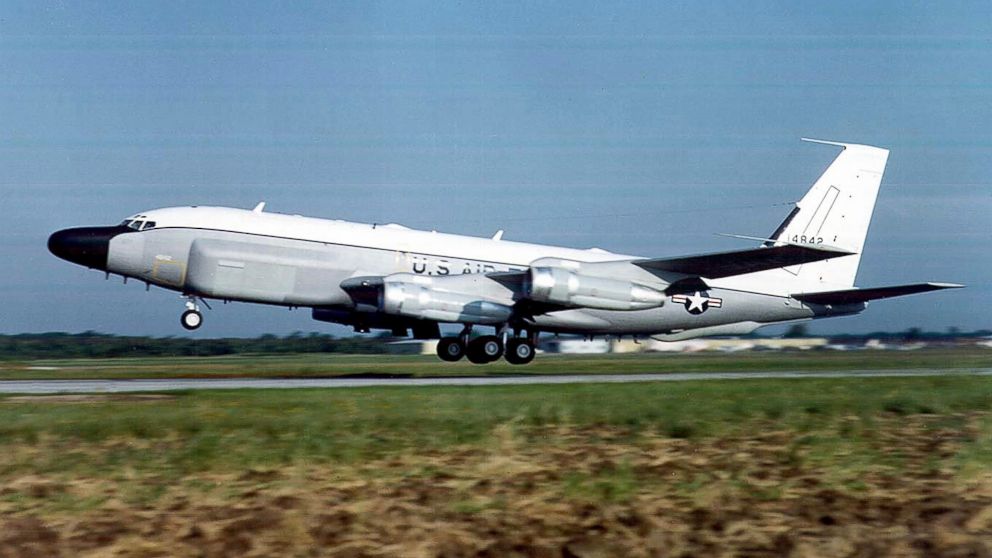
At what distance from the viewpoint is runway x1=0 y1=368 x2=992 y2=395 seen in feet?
75.5

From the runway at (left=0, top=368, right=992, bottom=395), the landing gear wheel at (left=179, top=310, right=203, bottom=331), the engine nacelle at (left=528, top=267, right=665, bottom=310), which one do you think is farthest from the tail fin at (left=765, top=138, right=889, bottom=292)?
the landing gear wheel at (left=179, top=310, right=203, bottom=331)

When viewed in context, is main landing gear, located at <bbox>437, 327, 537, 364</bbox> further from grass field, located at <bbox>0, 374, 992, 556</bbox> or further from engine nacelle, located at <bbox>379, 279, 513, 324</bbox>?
grass field, located at <bbox>0, 374, 992, 556</bbox>

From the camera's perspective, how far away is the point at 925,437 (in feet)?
44.4

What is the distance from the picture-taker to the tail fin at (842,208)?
1455 inches

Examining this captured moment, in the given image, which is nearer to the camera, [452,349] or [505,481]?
[505,481]

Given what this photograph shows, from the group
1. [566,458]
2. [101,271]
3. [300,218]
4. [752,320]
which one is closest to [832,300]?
[752,320]

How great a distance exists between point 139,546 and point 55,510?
1.21m

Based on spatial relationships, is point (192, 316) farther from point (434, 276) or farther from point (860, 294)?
point (860, 294)

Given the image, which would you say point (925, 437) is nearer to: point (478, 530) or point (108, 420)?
point (478, 530)

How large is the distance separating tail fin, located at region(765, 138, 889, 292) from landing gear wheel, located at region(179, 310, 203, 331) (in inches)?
718

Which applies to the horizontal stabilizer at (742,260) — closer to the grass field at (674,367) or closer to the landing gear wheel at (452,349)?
the grass field at (674,367)

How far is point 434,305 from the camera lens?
31375 millimetres

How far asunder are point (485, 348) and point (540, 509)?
22863 mm

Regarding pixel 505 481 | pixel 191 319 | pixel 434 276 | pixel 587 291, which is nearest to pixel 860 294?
pixel 587 291
